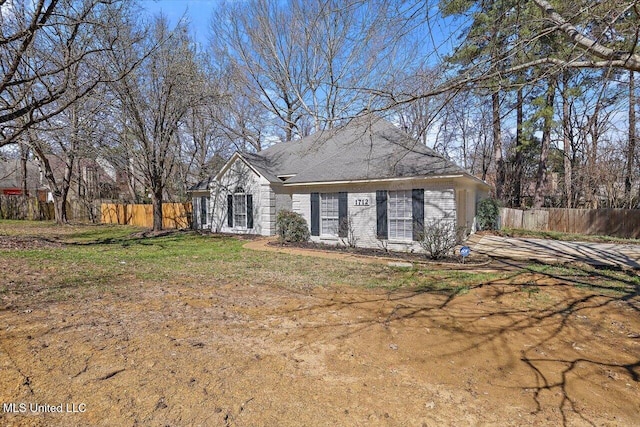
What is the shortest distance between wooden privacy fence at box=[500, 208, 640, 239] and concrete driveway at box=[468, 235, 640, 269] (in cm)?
420

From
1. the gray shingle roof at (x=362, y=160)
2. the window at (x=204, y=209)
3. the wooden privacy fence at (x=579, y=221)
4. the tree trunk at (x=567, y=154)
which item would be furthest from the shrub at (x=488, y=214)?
the window at (x=204, y=209)

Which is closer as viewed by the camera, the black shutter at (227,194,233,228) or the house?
the house

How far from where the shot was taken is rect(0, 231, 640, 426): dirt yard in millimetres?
→ 2557

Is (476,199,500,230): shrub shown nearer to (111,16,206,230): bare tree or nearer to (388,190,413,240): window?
(388,190,413,240): window

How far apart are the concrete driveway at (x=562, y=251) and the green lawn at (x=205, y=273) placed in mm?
1196

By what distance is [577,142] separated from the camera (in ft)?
66.1

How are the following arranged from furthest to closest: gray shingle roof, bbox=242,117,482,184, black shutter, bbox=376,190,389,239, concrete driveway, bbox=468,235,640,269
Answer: black shutter, bbox=376,190,389,239, gray shingle roof, bbox=242,117,482,184, concrete driveway, bbox=468,235,640,269

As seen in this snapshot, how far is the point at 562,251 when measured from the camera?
10.1 m

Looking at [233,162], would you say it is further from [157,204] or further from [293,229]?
[293,229]

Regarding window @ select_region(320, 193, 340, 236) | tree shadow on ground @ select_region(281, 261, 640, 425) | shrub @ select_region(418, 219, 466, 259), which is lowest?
tree shadow on ground @ select_region(281, 261, 640, 425)

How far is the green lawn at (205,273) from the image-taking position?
20.2ft

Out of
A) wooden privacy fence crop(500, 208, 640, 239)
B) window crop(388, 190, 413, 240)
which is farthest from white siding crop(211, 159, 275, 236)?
wooden privacy fence crop(500, 208, 640, 239)

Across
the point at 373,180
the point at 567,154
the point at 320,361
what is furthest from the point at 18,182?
the point at 567,154

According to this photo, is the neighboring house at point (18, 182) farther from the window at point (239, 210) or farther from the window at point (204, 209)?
the window at point (239, 210)
